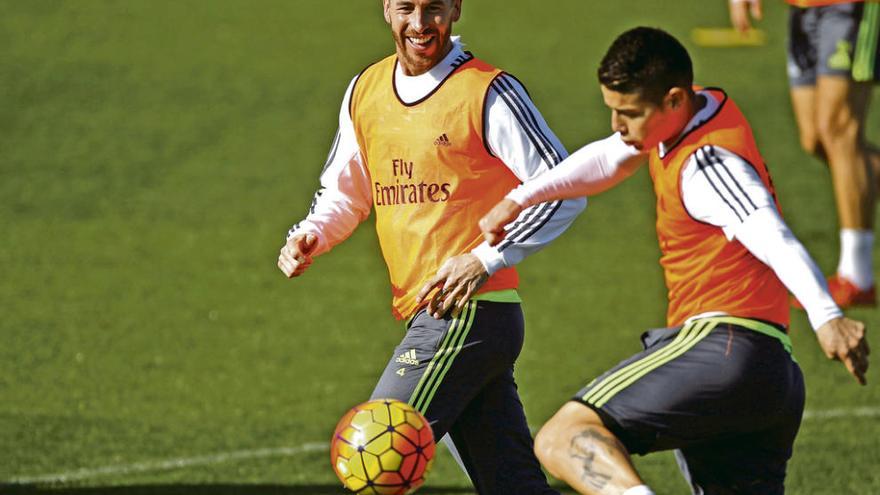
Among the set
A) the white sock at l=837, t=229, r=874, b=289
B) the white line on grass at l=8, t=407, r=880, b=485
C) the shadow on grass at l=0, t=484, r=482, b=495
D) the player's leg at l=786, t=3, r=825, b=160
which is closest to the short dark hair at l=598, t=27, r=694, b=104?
the shadow on grass at l=0, t=484, r=482, b=495

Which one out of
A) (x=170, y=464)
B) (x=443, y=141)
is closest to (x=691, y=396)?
(x=443, y=141)

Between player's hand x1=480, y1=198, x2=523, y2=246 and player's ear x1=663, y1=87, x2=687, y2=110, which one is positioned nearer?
player's ear x1=663, y1=87, x2=687, y2=110

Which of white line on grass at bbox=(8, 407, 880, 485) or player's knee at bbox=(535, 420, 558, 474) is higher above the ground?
player's knee at bbox=(535, 420, 558, 474)

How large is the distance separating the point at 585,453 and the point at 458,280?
85 centimetres

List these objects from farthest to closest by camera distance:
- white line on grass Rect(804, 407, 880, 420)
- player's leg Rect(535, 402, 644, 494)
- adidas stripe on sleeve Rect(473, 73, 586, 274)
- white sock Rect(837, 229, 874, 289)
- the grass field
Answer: white sock Rect(837, 229, 874, 289) → white line on grass Rect(804, 407, 880, 420) → the grass field → adidas stripe on sleeve Rect(473, 73, 586, 274) → player's leg Rect(535, 402, 644, 494)

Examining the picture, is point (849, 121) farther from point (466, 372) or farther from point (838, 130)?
point (466, 372)

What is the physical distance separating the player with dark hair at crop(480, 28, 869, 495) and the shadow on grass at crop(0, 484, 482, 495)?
2612 mm

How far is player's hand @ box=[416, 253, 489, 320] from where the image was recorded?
5887mm

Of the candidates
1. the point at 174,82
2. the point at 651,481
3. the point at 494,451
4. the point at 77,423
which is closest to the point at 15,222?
the point at 174,82

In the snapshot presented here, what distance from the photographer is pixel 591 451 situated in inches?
214

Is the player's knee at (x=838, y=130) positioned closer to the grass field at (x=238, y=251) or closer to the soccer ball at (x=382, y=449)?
the grass field at (x=238, y=251)

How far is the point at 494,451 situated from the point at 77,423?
158 inches

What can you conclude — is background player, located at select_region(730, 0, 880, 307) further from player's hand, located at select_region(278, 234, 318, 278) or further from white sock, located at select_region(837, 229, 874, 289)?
player's hand, located at select_region(278, 234, 318, 278)

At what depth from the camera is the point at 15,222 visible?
14945 millimetres
